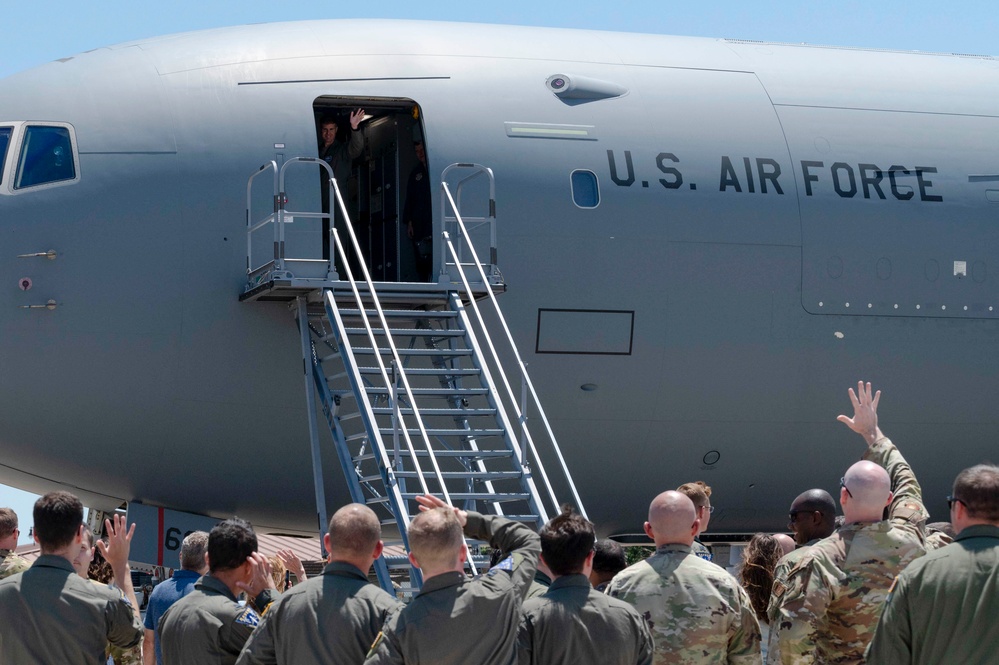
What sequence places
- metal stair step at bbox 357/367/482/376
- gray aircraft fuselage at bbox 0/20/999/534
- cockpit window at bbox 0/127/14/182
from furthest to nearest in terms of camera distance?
cockpit window at bbox 0/127/14/182 → gray aircraft fuselage at bbox 0/20/999/534 → metal stair step at bbox 357/367/482/376

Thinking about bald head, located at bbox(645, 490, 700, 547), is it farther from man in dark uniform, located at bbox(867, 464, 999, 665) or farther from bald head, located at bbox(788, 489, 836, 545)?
man in dark uniform, located at bbox(867, 464, 999, 665)

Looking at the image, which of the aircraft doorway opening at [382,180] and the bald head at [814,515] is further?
the aircraft doorway opening at [382,180]

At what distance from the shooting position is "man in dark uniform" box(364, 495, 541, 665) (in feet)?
17.2

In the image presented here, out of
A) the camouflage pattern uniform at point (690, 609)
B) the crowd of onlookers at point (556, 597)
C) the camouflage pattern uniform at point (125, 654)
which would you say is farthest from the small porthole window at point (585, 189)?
the camouflage pattern uniform at point (125, 654)

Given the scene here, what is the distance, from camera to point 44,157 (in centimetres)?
1132

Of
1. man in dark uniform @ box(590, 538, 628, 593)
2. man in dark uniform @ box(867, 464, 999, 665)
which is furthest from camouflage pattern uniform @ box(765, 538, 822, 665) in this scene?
man in dark uniform @ box(867, 464, 999, 665)

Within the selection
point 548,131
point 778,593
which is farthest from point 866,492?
point 548,131

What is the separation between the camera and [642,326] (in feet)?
39.9

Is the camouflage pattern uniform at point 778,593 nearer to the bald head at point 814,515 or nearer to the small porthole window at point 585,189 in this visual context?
the bald head at point 814,515

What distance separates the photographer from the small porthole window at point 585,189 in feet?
39.6

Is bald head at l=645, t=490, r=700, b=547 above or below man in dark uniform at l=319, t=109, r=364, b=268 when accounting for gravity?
below

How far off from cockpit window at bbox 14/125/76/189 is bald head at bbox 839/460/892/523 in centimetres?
758

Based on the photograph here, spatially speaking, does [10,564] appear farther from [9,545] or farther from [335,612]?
[335,612]

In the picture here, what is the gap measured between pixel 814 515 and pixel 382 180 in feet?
22.6
